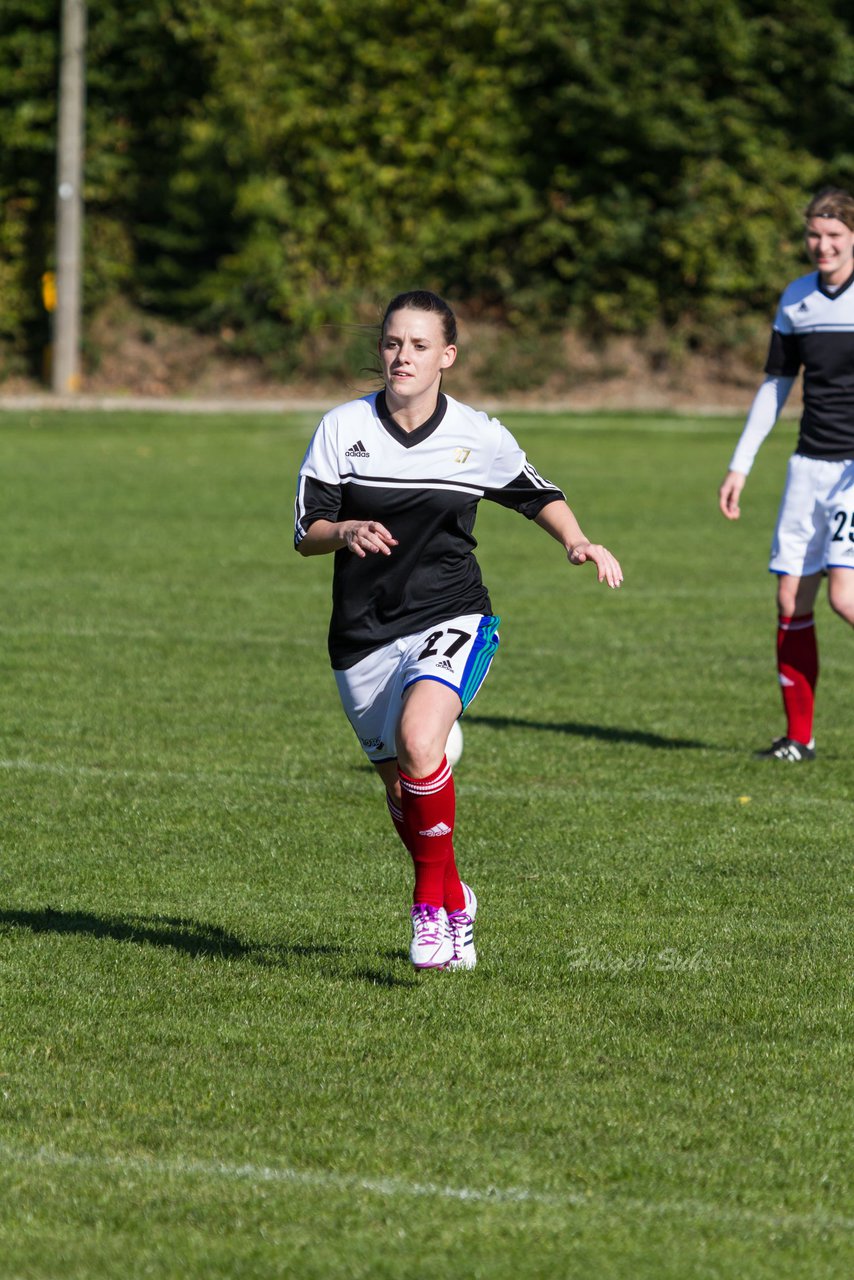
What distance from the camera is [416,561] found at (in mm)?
5355

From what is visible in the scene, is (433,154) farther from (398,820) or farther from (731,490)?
(398,820)

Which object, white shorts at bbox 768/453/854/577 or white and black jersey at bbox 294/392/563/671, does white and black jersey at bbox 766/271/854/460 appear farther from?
white and black jersey at bbox 294/392/563/671

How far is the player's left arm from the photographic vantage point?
5.13 meters

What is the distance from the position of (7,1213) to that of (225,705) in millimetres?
5958

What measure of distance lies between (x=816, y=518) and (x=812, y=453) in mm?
296

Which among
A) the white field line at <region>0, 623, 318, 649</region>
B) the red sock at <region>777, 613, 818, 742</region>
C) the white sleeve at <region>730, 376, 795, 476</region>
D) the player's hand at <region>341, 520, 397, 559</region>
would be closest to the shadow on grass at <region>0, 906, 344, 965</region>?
the player's hand at <region>341, 520, 397, 559</region>

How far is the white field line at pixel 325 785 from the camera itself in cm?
773

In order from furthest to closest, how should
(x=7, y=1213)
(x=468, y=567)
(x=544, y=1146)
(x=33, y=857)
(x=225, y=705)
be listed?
1. (x=225, y=705)
2. (x=33, y=857)
3. (x=468, y=567)
4. (x=544, y=1146)
5. (x=7, y=1213)

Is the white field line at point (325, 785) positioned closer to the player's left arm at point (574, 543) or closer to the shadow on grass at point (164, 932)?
the shadow on grass at point (164, 932)

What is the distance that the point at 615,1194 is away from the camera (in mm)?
3715

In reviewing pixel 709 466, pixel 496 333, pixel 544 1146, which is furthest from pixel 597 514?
pixel 496 333

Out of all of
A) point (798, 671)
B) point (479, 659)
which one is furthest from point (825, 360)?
point (479, 659)

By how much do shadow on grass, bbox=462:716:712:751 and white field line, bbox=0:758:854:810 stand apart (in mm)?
938

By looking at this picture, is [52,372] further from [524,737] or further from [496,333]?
[524,737]
